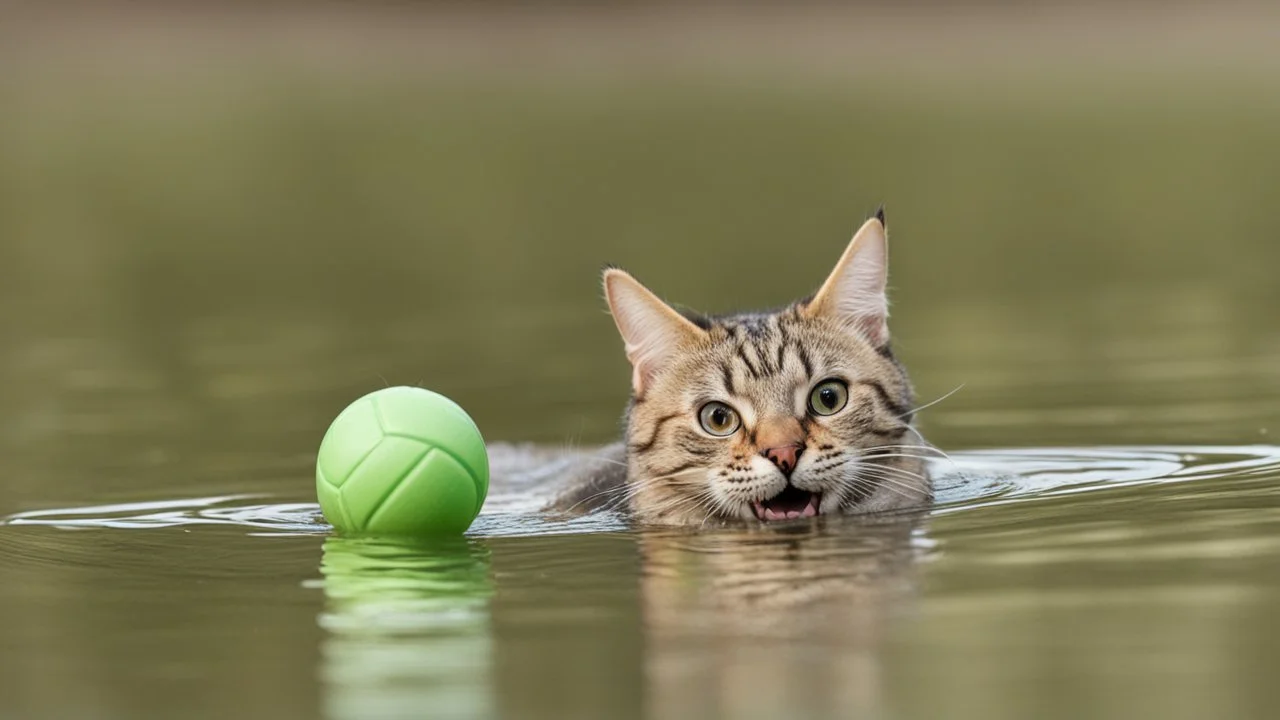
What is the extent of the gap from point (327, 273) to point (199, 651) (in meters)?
16.7

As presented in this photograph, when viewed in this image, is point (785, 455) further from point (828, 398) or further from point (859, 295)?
point (859, 295)

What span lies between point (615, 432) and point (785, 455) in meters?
4.57

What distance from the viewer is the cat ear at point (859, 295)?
1056 cm

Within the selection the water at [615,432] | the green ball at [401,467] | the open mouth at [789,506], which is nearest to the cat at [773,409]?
the open mouth at [789,506]

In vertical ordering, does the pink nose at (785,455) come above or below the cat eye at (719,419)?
below

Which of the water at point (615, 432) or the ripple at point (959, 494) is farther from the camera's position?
the ripple at point (959, 494)

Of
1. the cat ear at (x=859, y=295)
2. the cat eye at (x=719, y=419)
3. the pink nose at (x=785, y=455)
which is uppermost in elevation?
the cat ear at (x=859, y=295)

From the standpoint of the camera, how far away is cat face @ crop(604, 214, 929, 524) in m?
9.98

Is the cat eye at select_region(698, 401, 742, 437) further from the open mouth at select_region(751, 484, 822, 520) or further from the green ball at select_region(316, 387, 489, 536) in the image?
the green ball at select_region(316, 387, 489, 536)

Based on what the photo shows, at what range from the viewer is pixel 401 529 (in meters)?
10.1

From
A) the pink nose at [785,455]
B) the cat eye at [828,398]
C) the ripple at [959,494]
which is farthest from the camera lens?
the ripple at [959,494]

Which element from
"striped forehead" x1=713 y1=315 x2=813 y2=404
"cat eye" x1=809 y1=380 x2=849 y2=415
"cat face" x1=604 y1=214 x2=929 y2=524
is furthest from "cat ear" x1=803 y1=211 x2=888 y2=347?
"cat eye" x1=809 y1=380 x2=849 y2=415

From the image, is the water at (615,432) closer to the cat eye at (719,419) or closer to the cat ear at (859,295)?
the cat eye at (719,419)

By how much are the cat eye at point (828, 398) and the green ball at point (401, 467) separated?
4.77 feet
